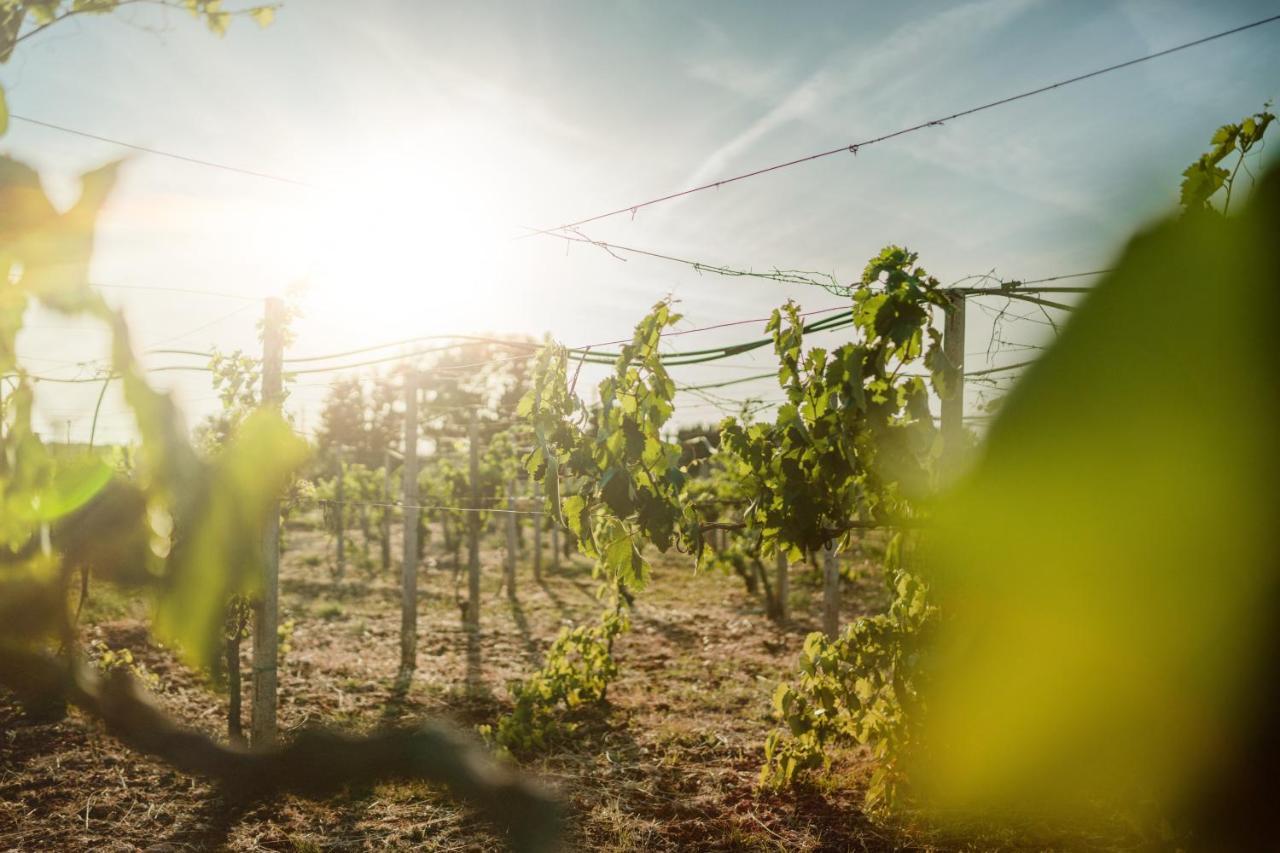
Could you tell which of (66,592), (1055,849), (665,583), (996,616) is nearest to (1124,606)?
(996,616)

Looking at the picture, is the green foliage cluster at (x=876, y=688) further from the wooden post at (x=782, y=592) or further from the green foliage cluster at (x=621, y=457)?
the wooden post at (x=782, y=592)

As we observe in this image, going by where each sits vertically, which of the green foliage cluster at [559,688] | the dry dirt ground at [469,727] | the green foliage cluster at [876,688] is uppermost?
the green foliage cluster at [876,688]

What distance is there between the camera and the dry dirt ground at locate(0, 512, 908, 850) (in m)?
5.38

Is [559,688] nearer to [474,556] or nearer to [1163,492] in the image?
[474,556]

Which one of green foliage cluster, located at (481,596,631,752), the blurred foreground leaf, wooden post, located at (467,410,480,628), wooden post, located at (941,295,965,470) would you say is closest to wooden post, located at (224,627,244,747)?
green foliage cluster, located at (481,596,631,752)

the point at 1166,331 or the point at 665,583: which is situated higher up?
the point at 1166,331

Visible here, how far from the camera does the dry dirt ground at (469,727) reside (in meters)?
5.38

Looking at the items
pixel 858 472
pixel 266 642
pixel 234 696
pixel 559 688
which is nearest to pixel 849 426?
pixel 858 472

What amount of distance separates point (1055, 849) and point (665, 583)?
14287 mm

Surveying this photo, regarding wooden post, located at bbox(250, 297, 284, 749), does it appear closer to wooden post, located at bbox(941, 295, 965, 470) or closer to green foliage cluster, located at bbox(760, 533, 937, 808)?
green foliage cluster, located at bbox(760, 533, 937, 808)

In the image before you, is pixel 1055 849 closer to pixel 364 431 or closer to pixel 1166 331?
pixel 1166 331

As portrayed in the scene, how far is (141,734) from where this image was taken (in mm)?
7184

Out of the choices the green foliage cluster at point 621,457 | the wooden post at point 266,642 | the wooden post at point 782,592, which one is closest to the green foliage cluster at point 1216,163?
the green foliage cluster at point 621,457

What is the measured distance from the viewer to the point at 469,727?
7.89 metres
